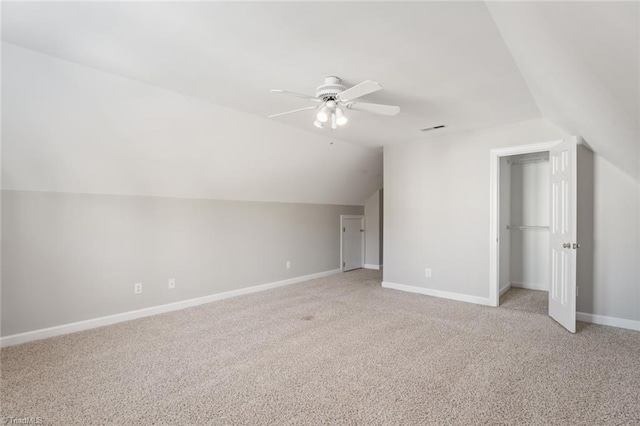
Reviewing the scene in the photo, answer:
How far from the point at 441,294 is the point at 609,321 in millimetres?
1791

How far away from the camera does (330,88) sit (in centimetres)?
258

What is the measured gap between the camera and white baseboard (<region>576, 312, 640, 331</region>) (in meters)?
3.28

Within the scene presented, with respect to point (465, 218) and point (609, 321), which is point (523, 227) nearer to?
point (465, 218)

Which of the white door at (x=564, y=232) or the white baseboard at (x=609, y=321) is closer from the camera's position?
the white door at (x=564, y=232)

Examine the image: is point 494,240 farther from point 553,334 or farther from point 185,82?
point 185,82

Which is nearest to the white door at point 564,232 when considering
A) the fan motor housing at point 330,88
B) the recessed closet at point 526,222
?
the recessed closet at point 526,222

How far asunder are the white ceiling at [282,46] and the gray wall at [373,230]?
3912 mm

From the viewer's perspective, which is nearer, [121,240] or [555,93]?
[555,93]

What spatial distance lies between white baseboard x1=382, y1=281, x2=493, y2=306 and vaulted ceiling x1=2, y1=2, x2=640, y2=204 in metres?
2.15

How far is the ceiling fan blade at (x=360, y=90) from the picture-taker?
7.09 ft

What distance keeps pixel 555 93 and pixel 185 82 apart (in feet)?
10.3

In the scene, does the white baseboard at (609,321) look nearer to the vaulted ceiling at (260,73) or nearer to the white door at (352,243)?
the vaulted ceiling at (260,73)

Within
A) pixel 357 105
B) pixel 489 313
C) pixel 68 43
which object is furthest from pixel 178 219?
pixel 489 313

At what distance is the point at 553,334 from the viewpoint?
310 cm
